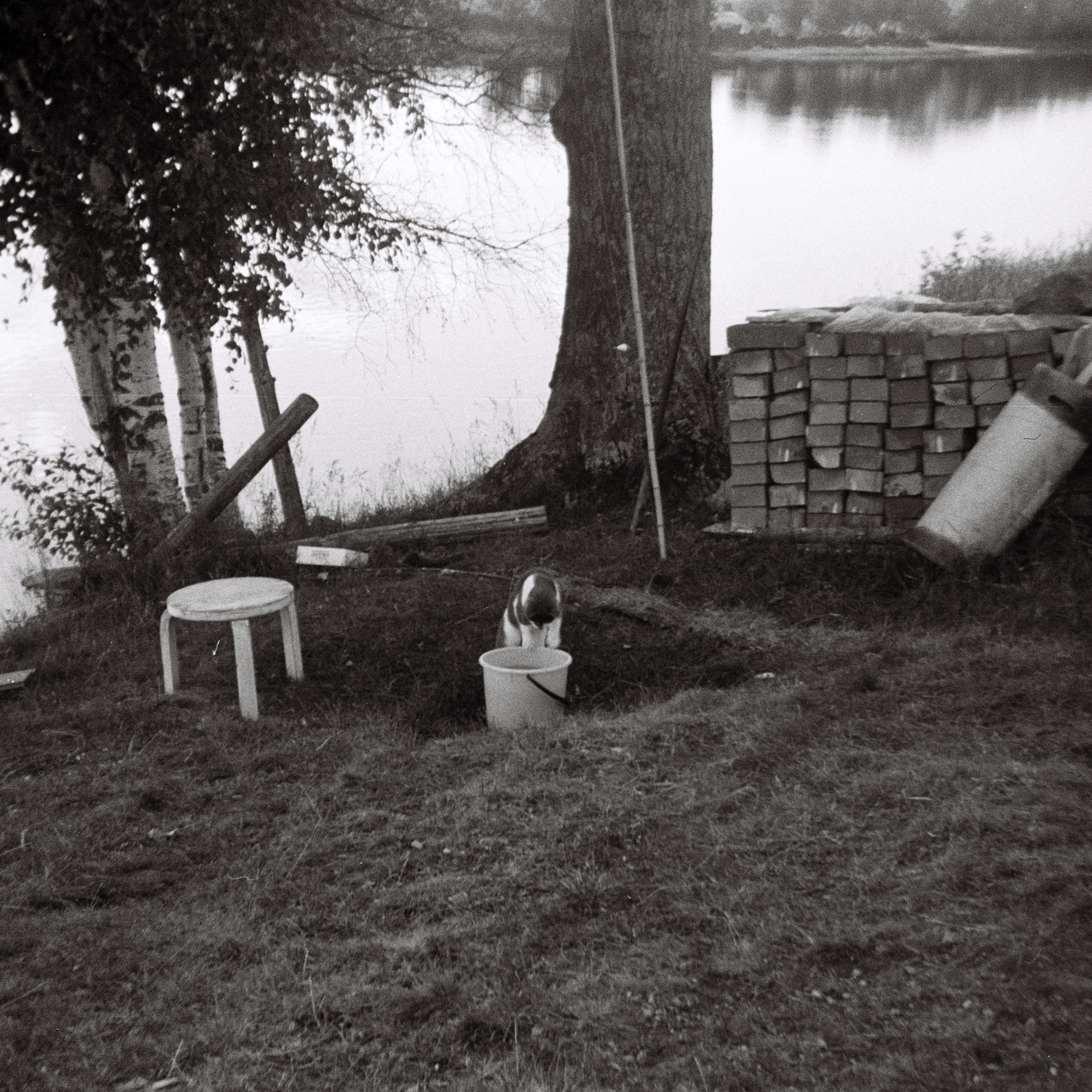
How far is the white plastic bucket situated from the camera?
5070mm

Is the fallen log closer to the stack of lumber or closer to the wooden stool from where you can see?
the stack of lumber

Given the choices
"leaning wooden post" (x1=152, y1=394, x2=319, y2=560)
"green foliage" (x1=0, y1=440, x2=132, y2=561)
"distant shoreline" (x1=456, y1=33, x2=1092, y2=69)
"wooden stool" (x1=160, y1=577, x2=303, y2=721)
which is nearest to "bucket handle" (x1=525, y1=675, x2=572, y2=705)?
"wooden stool" (x1=160, y1=577, x2=303, y2=721)

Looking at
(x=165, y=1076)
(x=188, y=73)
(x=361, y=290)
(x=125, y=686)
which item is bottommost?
(x=125, y=686)

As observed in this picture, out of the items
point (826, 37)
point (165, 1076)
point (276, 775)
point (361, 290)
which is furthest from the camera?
point (826, 37)

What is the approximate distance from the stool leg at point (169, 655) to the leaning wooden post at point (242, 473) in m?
1.89

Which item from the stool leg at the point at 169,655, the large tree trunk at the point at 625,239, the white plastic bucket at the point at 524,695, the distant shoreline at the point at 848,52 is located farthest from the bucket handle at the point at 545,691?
the distant shoreline at the point at 848,52

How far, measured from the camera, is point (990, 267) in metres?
13.4

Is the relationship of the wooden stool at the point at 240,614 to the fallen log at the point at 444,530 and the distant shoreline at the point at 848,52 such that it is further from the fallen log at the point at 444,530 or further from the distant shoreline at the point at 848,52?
the distant shoreline at the point at 848,52

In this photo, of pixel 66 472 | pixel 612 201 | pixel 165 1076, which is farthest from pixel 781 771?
pixel 66 472

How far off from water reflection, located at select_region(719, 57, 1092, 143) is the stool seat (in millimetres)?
7151

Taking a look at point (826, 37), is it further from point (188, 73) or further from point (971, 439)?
point (188, 73)

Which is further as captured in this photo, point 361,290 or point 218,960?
point 361,290

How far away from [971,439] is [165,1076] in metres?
5.29

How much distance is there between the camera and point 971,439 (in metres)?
6.68
